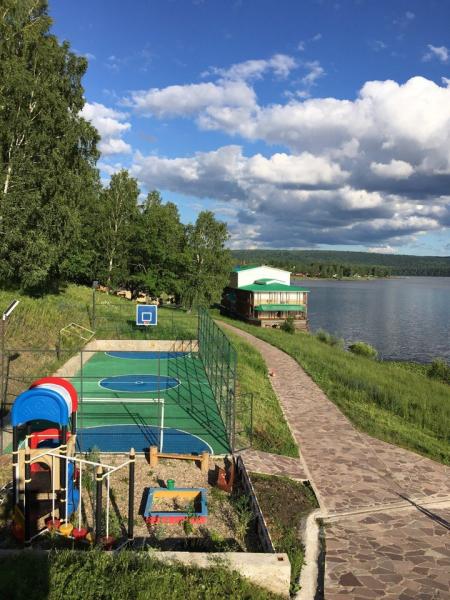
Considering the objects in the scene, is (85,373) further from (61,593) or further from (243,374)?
(61,593)

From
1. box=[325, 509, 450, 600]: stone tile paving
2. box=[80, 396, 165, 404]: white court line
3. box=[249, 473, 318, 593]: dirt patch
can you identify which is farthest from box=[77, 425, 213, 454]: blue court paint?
box=[325, 509, 450, 600]: stone tile paving

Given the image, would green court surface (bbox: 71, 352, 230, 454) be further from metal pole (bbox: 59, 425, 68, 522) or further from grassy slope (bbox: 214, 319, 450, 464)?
grassy slope (bbox: 214, 319, 450, 464)

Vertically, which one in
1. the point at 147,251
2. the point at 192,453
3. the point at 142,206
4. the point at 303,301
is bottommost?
the point at 192,453

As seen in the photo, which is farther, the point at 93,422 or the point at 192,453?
the point at 93,422

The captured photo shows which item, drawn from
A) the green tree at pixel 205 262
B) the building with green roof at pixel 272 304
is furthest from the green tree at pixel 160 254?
the building with green roof at pixel 272 304

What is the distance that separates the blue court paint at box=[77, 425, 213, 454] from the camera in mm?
13422

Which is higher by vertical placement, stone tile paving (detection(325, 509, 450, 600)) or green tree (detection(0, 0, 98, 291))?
green tree (detection(0, 0, 98, 291))

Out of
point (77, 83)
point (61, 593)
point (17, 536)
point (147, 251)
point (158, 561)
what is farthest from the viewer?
point (147, 251)

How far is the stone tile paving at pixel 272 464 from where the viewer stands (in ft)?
39.0

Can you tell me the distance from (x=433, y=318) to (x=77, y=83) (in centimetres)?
7333

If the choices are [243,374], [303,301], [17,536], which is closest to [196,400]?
[243,374]

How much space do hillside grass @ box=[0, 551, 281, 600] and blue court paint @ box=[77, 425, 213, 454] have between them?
242 inches

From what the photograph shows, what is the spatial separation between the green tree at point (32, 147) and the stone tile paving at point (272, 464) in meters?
16.6

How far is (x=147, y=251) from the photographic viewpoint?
49531 millimetres
